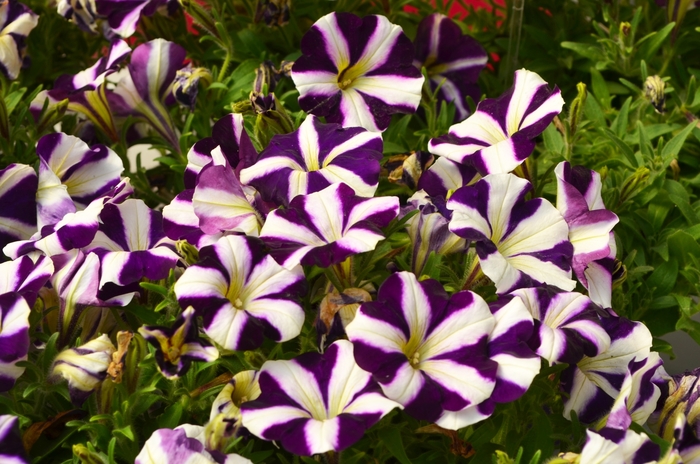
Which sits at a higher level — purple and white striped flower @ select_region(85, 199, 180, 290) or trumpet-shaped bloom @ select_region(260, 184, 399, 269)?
trumpet-shaped bloom @ select_region(260, 184, 399, 269)

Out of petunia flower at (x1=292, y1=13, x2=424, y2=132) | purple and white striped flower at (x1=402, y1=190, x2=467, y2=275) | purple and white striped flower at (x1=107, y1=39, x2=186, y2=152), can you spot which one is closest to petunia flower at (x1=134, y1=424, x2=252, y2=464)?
purple and white striped flower at (x1=402, y1=190, x2=467, y2=275)

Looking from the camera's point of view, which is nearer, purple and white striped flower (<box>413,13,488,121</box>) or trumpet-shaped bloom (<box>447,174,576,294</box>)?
trumpet-shaped bloom (<box>447,174,576,294</box>)

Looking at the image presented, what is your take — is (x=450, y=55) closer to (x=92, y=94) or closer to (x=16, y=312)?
(x=92, y=94)

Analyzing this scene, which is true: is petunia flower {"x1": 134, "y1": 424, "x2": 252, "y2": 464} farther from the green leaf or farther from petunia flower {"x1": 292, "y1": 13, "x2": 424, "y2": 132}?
petunia flower {"x1": 292, "y1": 13, "x2": 424, "y2": 132}

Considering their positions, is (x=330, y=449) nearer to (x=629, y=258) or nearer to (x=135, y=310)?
(x=135, y=310)

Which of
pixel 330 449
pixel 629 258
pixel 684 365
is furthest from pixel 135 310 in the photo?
pixel 684 365

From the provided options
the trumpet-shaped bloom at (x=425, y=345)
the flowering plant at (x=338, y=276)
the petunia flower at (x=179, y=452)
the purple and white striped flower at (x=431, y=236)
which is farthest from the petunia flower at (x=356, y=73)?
the petunia flower at (x=179, y=452)
